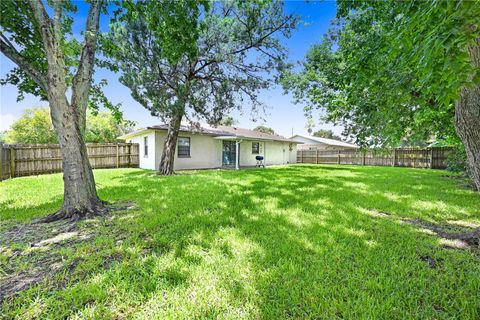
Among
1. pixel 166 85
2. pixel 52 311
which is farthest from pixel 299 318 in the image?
pixel 166 85

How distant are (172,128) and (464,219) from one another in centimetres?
1023

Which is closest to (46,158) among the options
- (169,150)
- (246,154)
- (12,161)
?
(12,161)

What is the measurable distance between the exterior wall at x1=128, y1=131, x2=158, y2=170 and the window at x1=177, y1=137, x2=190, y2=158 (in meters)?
1.52

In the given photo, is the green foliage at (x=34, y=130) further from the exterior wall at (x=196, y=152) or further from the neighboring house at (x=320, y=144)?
the neighboring house at (x=320, y=144)

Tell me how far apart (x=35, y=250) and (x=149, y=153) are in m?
10.8

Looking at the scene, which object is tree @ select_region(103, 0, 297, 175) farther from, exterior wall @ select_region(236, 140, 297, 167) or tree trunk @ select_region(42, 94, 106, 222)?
exterior wall @ select_region(236, 140, 297, 167)

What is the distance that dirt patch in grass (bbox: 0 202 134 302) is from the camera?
2.05m

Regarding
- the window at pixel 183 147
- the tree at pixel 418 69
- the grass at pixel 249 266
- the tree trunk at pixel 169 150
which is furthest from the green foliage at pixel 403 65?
the window at pixel 183 147

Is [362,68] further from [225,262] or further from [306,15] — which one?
[306,15]

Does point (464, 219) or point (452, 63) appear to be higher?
point (452, 63)

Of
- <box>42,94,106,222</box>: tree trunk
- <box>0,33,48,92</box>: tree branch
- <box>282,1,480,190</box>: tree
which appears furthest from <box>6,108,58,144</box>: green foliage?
<box>282,1,480,190</box>: tree

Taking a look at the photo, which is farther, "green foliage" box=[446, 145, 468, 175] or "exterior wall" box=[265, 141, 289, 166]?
"exterior wall" box=[265, 141, 289, 166]

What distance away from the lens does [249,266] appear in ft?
7.30

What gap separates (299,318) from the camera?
154cm
